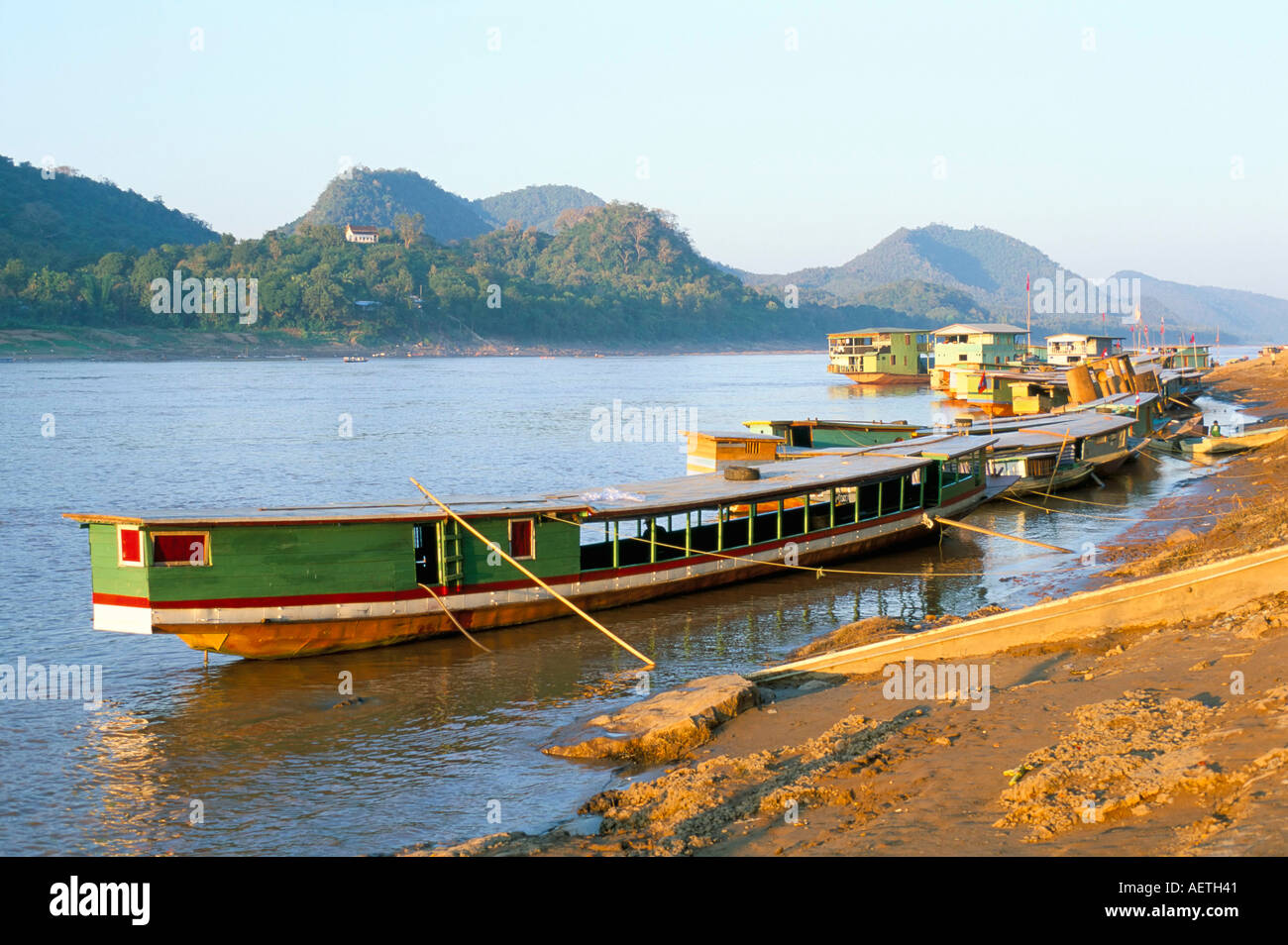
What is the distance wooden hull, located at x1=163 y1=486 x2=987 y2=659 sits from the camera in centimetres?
2066

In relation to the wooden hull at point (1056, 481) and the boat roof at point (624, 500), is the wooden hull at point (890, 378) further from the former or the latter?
the boat roof at point (624, 500)

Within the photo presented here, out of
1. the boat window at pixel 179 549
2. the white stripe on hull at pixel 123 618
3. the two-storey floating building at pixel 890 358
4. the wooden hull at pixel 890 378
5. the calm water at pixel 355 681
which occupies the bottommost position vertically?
the calm water at pixel 355 681

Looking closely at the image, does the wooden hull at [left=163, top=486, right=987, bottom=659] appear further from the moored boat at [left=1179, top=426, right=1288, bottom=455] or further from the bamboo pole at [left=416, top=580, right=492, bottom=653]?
the moored boat at [left=1179, top=426, right=1288, bottom=455]

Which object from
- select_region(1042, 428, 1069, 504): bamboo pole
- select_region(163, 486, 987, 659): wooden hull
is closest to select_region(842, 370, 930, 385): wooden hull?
select_region(1042, 428, 1069, 504): bamboo pole

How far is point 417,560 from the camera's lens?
75.8 feet

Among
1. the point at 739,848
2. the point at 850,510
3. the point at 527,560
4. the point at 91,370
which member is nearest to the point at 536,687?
the point at 527,560

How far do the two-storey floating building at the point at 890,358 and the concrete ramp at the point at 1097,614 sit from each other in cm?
10450

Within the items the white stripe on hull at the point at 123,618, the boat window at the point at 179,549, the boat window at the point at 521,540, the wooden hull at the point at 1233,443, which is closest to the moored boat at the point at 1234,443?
the wooden hull at the point at 1233,443

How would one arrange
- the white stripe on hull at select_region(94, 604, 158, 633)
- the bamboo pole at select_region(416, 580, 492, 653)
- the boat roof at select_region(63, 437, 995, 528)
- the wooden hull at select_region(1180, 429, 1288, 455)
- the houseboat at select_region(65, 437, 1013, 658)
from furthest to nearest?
1. the wooden hull at select_region(1180, 429, 1288, 455)
2. the bamboo pole at select_region(416, 580, 492, 653)
3. the boat roof at select_region(63, 437, 995, 528)
4. the houseboat at select_region(65, 437, 1013, 658)
5. the white stripe on hull at select_region(94, 604, 158, 633)

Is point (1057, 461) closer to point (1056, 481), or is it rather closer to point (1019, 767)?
point (1056, 481)

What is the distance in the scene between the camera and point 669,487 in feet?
88.6

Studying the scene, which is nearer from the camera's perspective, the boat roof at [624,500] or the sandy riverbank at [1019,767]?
the sandy riverbank at [1019,767]

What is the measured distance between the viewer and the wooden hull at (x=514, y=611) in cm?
2066

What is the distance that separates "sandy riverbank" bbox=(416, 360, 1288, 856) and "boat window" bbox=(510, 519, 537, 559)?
860cm
